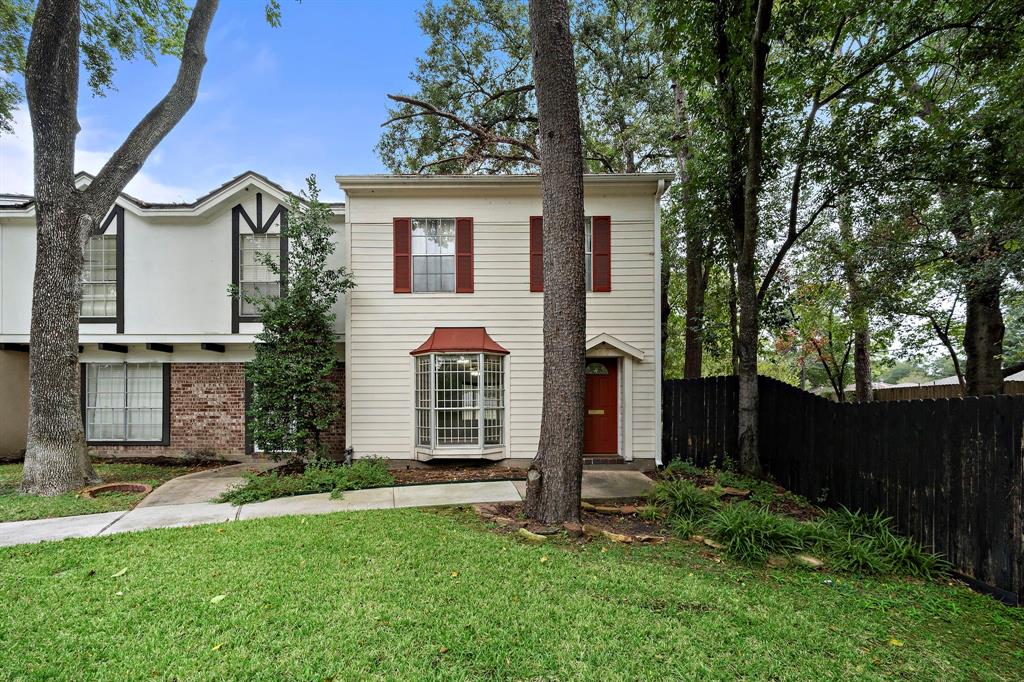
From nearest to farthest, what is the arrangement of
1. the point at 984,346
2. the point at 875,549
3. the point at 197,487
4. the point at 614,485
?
the point at 875,549
the point at 614,485
the point at 197,487
the point at 984,346

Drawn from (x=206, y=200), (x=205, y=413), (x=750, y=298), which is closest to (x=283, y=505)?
(x=205, y=413)

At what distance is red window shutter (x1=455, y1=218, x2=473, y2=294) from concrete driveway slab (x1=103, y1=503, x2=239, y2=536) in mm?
5580

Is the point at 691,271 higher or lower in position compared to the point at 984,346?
higher

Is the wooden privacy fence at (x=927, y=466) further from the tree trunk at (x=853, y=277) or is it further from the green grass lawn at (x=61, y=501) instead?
the green grass lawn at (x=61, y=501)

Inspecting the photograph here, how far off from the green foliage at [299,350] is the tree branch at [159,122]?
2.66 metres

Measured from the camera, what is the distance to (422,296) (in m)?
9.62

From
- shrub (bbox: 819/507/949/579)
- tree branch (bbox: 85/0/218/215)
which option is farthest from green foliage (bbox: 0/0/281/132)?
shrub (bbox: 819/507/949/579)

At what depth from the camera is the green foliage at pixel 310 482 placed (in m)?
7.00

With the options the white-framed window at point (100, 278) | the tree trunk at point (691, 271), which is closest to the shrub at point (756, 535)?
the tree trunk at point (691, 271)

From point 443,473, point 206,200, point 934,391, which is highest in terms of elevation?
point 206,200

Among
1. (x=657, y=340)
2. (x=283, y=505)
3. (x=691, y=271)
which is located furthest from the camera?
(x=691, y=271)

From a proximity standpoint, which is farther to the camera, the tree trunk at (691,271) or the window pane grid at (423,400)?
the tree trunk at (691,271)

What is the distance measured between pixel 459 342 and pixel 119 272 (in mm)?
8176

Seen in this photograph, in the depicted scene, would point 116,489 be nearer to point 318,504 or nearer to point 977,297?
point 318,504
